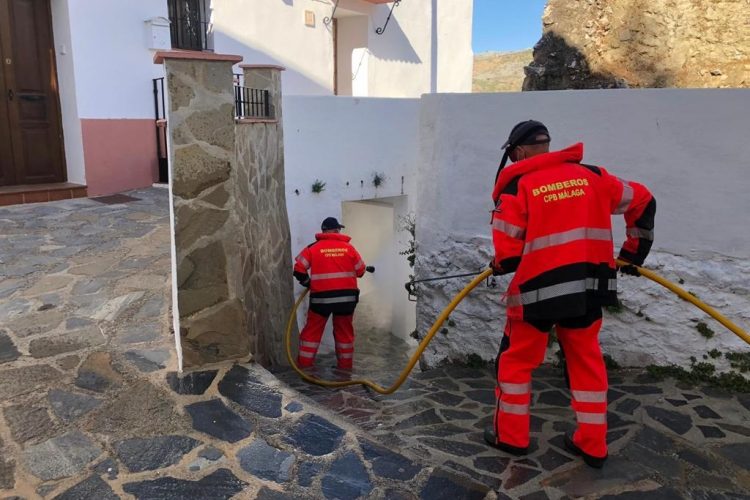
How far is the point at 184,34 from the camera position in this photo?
10047 millimetres

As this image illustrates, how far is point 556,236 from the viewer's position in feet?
9.67

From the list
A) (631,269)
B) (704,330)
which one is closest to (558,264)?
(631,269)

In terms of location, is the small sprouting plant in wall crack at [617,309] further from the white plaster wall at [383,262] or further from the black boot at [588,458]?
the white plaster wall at [383,262]

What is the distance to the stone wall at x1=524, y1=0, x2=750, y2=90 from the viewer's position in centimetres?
800

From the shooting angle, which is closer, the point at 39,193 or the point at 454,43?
the point at 39,193

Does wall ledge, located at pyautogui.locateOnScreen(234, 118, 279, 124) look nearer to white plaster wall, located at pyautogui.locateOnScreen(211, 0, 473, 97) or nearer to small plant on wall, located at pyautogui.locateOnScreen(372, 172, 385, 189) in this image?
Answer: small plant on wall, located at pyautogui.locateOnScreen(372, 172, 385, 189)

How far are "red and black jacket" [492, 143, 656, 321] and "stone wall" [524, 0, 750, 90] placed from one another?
6365mm

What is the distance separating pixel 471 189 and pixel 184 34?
716 cm

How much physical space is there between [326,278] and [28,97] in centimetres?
560

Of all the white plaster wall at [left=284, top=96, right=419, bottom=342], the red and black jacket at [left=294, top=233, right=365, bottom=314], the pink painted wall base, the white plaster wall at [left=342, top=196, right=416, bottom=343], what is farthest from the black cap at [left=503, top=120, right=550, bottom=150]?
the pink painted wall base

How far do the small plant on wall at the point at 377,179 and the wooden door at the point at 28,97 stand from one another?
490 centimetres

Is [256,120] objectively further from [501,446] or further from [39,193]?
[39,193]

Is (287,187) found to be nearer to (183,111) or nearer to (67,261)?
(67,261)

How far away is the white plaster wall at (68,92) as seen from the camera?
8.32 m
